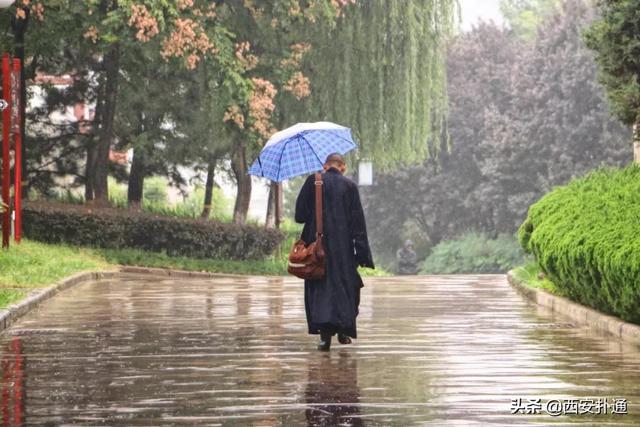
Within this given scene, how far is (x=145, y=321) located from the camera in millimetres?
18953

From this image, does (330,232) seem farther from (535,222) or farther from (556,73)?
(556,73)

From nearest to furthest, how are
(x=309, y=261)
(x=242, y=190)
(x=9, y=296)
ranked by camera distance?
(x=309, y=261) → (x=9, y=296) → (x=242, y=190)

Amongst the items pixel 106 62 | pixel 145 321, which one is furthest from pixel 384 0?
pixel 145 321

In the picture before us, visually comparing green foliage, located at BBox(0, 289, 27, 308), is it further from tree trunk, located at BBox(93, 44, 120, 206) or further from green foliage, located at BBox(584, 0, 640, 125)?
tree trunk, located at BBox(93, 44, 120, 206)

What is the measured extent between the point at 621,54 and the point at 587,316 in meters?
7.50

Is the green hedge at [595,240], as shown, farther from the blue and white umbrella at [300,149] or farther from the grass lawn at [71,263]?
the grass lawn at [71,263]

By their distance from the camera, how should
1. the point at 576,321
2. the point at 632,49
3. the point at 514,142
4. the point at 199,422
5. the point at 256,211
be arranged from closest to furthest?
1. the point at 199,422
2. the point at 576,321
3. the point at 632,49
4. the point at 514,142
5. the point at 256,211

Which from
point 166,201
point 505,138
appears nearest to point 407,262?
point 166,201

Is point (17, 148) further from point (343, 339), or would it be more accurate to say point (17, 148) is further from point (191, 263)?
point (343, 339)

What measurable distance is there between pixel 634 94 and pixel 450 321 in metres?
6.80

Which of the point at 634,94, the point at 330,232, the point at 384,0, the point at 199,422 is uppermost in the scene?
the point at 384,0

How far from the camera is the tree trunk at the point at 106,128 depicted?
3934cm

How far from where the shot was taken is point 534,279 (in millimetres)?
25312

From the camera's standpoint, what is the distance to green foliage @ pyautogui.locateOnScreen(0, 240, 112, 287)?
79.8 ft
